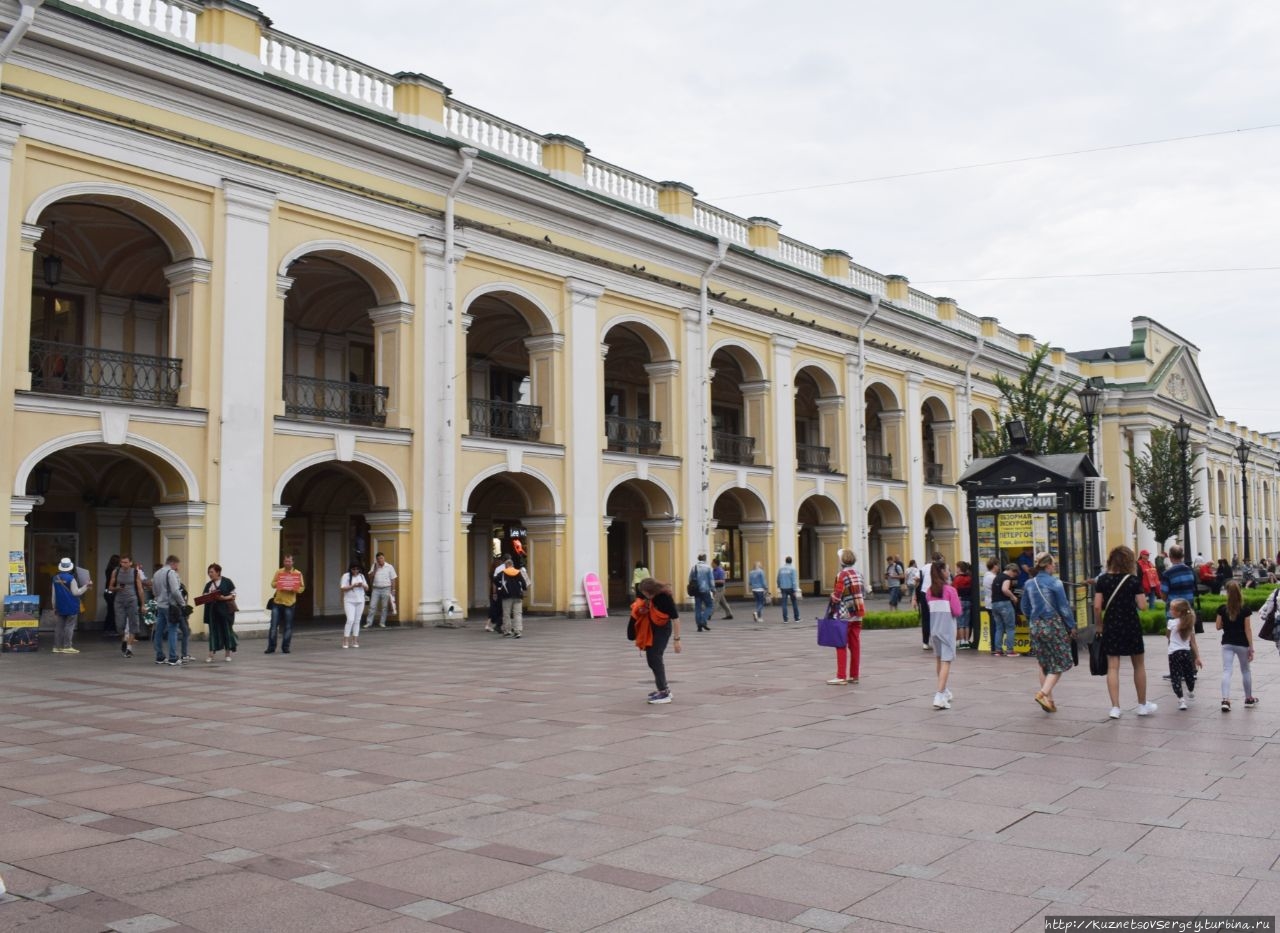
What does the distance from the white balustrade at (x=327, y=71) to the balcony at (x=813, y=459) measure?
17.2 m

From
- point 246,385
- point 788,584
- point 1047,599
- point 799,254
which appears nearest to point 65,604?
point 246,385

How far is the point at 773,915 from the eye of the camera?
457 cm

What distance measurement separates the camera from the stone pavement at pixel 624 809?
15.5 feet

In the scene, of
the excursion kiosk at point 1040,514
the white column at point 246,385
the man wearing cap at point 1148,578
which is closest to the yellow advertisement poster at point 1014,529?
the excursion kiosk at point 1040,514

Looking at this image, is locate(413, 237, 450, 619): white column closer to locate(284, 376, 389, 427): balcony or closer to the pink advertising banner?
locate(284, 376, 389, 427): balcony

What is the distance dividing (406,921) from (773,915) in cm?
155

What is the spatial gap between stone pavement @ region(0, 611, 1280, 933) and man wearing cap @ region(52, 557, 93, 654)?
4.54 meters

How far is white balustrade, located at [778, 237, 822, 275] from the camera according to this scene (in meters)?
33.1

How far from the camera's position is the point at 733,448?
33.3 metres

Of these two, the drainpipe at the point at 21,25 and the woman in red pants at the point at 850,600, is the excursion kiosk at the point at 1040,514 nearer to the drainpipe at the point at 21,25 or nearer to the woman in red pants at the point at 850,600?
the woman in red pants at the point at 850,600

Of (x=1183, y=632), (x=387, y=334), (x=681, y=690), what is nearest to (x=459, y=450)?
(x=387, y=334)

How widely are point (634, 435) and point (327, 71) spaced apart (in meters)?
12.0

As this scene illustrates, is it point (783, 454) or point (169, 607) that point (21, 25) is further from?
point (783, 454)

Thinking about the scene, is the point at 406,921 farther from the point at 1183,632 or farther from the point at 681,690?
the point at 1183,632
